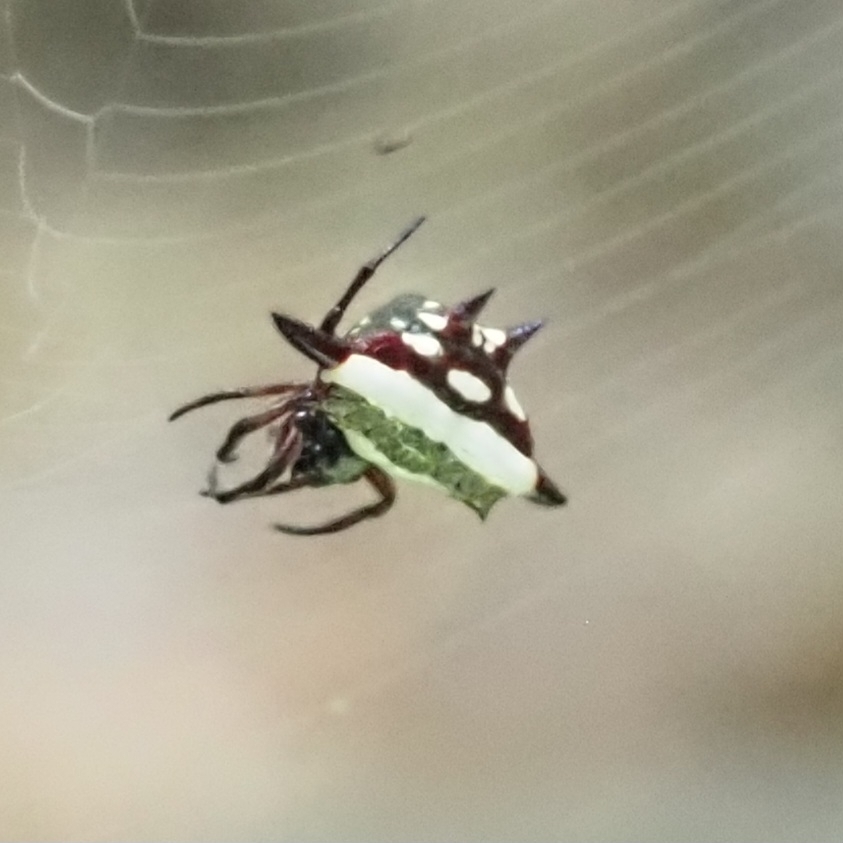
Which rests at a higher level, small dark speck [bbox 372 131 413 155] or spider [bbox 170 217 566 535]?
small dark speck [bbox 372 131 413 155]

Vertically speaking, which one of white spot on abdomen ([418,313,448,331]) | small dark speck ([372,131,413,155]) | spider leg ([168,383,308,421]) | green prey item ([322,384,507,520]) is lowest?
green prey item ([322,384,507,520])

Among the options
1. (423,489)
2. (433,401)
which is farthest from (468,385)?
(423,489)

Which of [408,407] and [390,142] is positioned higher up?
[390,142]

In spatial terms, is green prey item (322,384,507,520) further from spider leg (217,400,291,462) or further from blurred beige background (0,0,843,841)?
blurred beige background (0,0,843,841)

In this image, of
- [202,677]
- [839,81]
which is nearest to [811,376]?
[839,81]

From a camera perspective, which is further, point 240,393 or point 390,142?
point 390,142

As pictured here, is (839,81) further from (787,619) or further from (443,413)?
(443,413)

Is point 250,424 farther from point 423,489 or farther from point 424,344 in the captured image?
point 423,489

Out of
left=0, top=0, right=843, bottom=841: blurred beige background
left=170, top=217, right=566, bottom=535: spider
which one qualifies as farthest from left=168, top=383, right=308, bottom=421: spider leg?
left=0, top=0, right=843, bottom=841: blurred beige background
